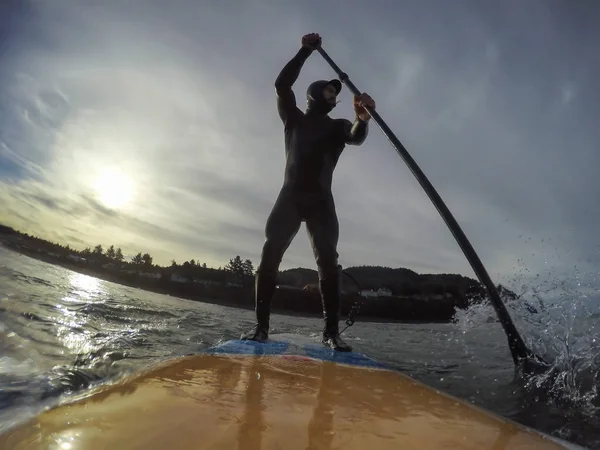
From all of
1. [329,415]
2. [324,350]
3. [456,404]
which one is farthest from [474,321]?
[329,415]

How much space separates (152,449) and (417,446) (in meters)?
0.69

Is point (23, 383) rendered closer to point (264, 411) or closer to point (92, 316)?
point (264, 411)

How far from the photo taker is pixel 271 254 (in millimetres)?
3051

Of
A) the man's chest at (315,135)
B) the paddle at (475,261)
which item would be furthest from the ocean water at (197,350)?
the man's chest at (315,135)

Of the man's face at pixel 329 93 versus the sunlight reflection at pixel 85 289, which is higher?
the man's face at pixel 329 93

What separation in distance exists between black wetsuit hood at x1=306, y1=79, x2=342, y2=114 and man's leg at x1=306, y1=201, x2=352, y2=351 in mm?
1037

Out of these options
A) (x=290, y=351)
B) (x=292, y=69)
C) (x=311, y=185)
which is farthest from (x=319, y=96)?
(x=290, y=351)

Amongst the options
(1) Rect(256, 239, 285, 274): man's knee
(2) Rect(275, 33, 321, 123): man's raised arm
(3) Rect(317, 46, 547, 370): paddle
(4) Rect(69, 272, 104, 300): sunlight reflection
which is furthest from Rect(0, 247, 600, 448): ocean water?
(2) Rect(275, 33, 321, 123): man's raised arm

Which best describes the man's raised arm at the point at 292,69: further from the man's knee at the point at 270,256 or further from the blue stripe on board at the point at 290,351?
the blue stripe on board at the point at 290,351

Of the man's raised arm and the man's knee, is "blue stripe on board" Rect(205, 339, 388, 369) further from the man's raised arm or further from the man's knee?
the man's raised arm

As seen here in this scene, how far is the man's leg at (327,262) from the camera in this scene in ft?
10.2

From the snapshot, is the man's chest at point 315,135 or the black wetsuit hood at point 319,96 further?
the black wetsuit hood at point 319,96

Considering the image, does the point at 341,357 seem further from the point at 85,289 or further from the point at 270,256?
the point at 85,289

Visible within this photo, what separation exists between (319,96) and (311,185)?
0.93m
